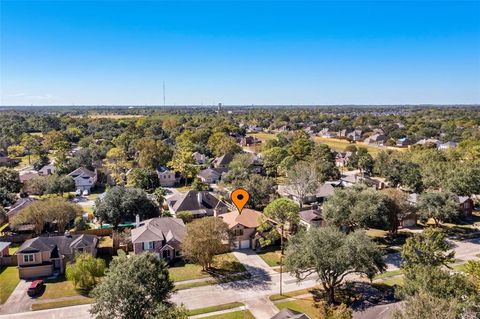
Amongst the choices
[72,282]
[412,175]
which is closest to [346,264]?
[72,282]

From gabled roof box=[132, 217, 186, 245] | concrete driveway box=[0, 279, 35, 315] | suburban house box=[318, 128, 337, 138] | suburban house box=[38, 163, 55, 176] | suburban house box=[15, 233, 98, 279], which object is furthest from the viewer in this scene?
suburban house box=[318, 128, 337, 138]

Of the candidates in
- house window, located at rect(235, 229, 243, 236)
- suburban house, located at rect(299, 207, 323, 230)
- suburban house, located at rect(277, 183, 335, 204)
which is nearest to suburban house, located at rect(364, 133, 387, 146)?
suburban house, located at rect(277, 183, 335, 204)

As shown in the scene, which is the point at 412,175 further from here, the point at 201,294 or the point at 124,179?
the point at 124,179

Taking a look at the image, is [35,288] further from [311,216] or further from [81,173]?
[81,173]

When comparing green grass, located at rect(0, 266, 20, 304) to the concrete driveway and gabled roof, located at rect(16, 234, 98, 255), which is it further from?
gabled roof, located at rect(16, 234, 98, 255)

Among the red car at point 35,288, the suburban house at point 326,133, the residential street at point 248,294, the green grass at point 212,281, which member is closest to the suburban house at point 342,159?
the residential street at point 248,294

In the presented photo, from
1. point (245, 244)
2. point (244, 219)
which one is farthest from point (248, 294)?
point (244, 219)
